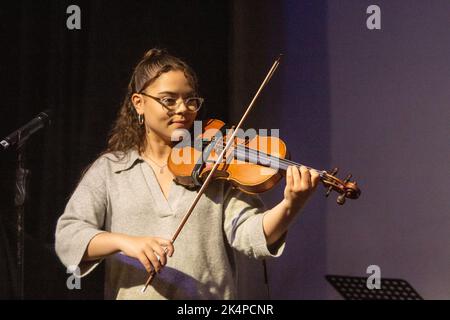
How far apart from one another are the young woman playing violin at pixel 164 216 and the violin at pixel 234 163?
33 millimetres

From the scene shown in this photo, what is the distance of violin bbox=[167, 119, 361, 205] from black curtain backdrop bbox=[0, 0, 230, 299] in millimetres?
617

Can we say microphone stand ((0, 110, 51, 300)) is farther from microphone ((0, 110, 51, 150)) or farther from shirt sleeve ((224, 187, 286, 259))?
shirt sleeve ((224, 187, 286, 259))

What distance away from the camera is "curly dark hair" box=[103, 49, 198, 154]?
1.65 m

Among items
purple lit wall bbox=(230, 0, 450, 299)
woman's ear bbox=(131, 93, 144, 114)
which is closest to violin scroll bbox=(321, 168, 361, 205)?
Result: woman's ear bbox=(131, 93, 144, 114)

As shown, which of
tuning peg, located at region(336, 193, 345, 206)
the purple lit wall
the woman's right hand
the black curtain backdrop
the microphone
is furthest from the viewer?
the purple lit wall

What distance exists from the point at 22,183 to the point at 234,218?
0.71 m

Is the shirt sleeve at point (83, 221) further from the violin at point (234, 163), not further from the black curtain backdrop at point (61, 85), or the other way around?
the black curtain backdrop at point (61, 85)

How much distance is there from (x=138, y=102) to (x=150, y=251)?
1.51 ft

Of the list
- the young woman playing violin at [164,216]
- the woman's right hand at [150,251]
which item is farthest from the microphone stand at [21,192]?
the woman's right hand at [150,251]

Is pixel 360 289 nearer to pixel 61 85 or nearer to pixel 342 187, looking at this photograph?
pixel 342 187

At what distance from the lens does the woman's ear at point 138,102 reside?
1.69 m

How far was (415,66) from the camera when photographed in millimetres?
2307
